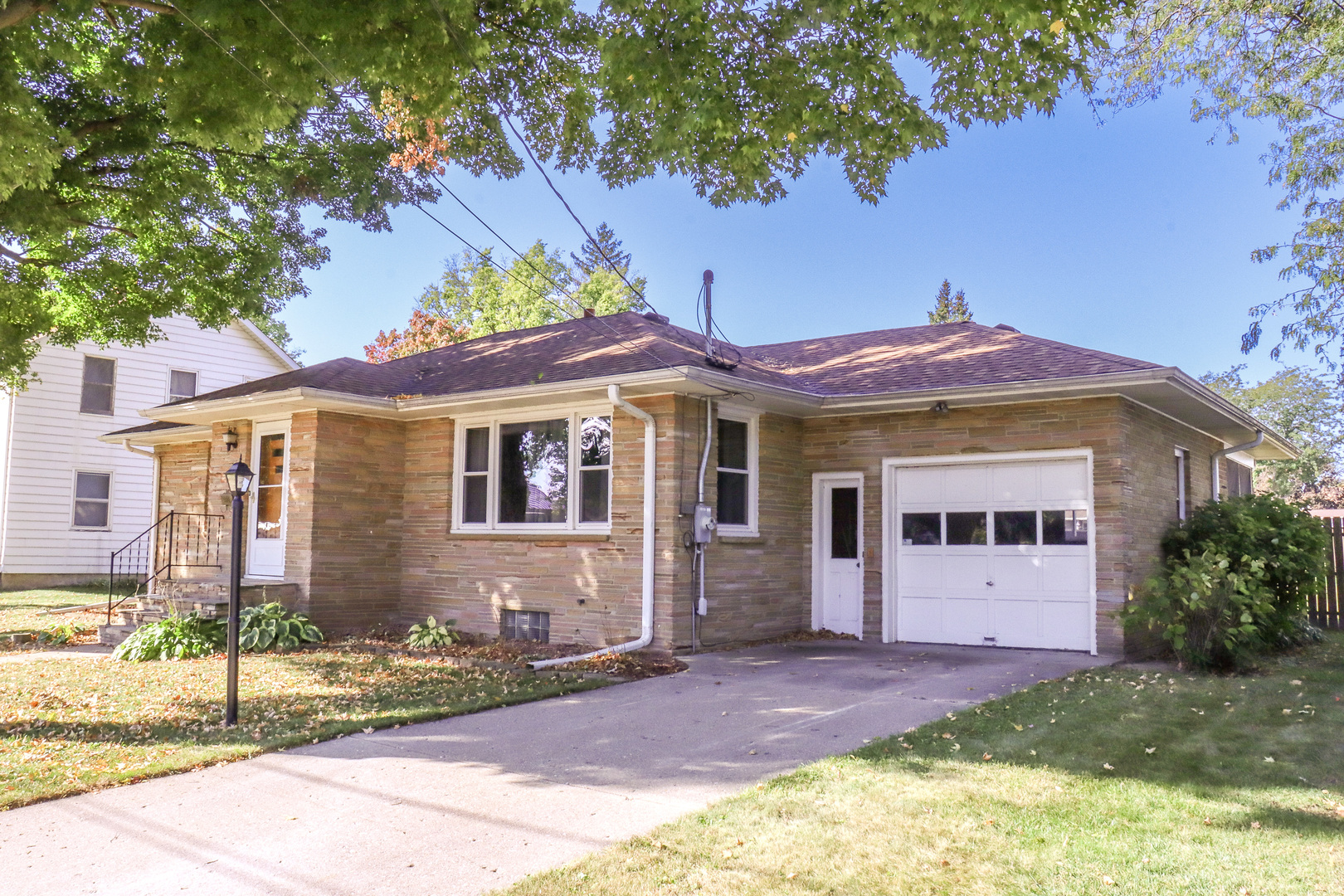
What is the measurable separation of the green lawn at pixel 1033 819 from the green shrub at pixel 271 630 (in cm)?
764

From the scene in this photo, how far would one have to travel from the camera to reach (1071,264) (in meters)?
41.0

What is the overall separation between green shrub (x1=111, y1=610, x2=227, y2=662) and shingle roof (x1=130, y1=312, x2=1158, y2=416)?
117 inches

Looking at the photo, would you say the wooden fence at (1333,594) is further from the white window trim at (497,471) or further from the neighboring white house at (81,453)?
the neighboring white house at (81,453)

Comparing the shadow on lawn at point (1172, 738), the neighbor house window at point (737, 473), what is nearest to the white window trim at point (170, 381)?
the neighbor house window at point (737, 473)

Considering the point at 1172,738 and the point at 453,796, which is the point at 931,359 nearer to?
the point at 1172,738

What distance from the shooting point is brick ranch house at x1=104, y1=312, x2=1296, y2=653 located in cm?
1026

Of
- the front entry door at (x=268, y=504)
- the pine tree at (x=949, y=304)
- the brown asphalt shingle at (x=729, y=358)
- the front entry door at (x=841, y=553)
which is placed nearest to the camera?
the brown asphalt shingle at (x=729, y=358)

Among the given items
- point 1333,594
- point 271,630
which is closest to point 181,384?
point 271,630

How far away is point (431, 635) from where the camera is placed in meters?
11.4

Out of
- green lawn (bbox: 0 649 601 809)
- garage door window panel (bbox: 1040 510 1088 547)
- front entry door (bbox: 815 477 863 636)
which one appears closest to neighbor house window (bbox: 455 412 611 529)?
green lawn (bbox: 0 649 601 809)

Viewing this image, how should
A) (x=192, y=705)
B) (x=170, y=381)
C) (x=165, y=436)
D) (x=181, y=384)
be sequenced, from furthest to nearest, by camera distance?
(x=181, y=384)
(x=170, y=381)
(x=165, y=436)
(x=192, y=705)

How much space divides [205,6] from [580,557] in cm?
674

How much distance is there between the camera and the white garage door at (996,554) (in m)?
10.3

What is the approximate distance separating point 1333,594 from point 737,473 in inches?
408
